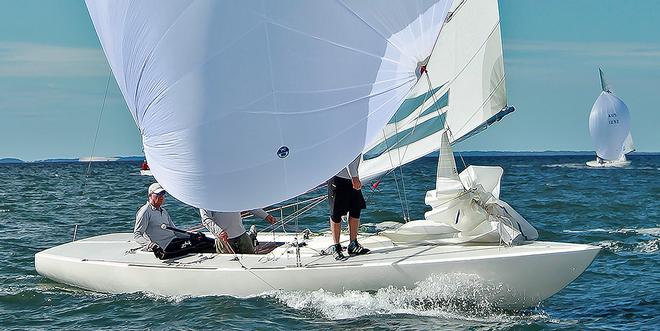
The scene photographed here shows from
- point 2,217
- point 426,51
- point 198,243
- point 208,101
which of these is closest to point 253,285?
point 198,243

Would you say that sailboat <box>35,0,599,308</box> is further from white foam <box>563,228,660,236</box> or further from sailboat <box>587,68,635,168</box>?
sailboat <box>587,68,635,168</box>

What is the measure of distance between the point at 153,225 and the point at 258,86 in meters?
3.21

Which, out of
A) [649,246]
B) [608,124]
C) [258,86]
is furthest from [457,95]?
[608,124]

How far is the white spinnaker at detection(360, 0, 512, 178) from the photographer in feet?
39.6

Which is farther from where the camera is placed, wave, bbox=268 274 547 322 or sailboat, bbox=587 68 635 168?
sailboat, bbox=587 68 635 168

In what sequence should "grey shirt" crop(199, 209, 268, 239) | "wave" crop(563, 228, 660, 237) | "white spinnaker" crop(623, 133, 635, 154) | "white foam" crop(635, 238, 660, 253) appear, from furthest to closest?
"white spinnaker" crop(623, 133, 635, 154) < "wave" crop(563, 228, 660, 237) < "white foam" crop(635, 238, 660, 253) < "grey shirt" crop(199, 209, 268, 239)

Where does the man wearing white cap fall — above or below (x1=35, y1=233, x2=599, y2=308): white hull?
above

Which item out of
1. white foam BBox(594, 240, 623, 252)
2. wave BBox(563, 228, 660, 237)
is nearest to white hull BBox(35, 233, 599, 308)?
white foam BBox(594, 240, 623, 252)

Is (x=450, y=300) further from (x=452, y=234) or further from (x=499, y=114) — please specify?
(x=499, y=114)

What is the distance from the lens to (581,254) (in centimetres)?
899

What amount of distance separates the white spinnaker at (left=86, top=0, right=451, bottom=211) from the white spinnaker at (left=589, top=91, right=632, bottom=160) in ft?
199

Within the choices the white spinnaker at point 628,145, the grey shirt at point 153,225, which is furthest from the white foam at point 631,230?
the white spinnaker at point 628,145

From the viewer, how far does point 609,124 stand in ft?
221

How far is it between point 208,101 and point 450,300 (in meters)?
3.10
